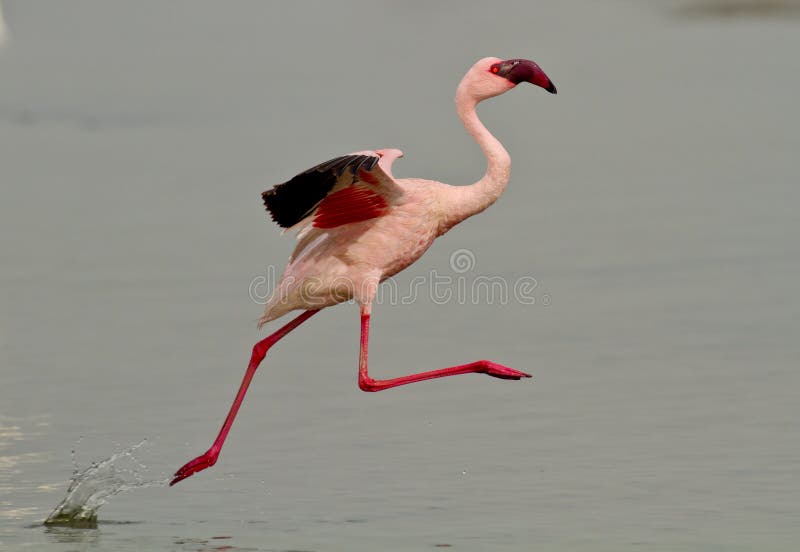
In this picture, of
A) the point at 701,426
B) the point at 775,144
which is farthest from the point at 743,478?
the point at 775,144

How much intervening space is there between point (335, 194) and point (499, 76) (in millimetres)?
1395

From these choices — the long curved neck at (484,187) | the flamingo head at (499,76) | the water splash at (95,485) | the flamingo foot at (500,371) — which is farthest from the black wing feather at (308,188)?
the water splash at (95,485)

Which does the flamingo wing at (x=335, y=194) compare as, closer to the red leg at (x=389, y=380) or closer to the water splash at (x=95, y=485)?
the red leg at (x=389, y=380)

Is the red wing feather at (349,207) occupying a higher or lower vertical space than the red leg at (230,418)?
higher

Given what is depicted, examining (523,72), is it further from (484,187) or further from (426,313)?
(426,313)

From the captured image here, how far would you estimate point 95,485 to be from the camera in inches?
444

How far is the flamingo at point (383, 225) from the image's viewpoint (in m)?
11.8

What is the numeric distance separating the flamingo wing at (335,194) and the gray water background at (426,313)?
1555mm

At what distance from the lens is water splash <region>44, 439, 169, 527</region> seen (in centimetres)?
1102

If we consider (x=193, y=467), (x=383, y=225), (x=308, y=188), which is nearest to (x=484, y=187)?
(x=383, y=225)

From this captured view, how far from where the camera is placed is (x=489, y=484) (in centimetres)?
1127

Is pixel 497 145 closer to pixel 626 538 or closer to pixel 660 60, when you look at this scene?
pixel 626 538

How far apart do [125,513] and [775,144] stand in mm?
13611

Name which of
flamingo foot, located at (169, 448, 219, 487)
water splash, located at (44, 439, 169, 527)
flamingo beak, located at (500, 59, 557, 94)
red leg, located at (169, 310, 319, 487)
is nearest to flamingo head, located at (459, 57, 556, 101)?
flamingo beak, located at (500, 59, 557, 94)
